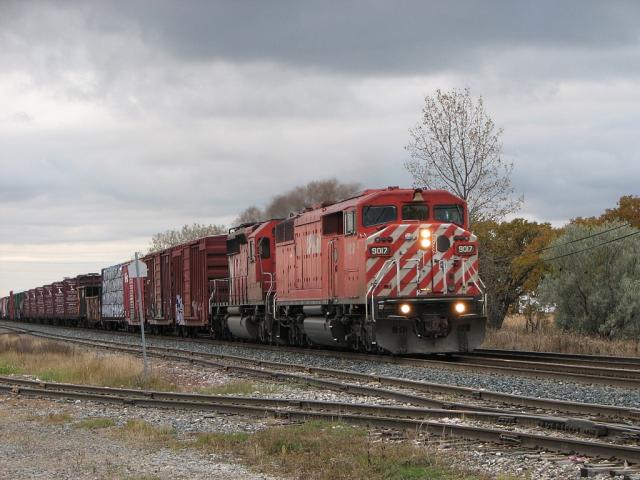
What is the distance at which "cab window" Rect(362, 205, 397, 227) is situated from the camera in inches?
842

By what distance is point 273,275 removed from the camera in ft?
95.2

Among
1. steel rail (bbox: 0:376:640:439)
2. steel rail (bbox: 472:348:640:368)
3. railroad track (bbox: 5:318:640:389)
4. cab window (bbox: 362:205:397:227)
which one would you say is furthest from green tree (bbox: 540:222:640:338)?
steel rail (bbox: 0:376:640:439)

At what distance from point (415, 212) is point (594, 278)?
13.5 meters

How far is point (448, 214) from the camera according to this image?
22.0 meters

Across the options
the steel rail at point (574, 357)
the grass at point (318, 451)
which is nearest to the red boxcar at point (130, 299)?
the steel rail at point (574, 357)

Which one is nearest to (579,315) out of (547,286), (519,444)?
(547,286)

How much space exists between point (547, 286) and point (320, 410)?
22001 millimetres

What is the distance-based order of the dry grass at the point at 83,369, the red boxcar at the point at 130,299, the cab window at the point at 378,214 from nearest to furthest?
the dry grass at the point at 83,369, the cab window at the point at 378,214, the red boxcar at the point at 130,299

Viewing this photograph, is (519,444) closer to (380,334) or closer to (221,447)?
(221,447)

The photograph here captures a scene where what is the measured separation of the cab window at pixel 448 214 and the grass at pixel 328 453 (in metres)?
11.0

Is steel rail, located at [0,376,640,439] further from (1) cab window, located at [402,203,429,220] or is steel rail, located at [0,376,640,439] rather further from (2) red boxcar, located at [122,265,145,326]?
(2) red boxcar, located at [122,265,145,326]

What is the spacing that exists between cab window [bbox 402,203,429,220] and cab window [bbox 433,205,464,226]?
0.77 feet

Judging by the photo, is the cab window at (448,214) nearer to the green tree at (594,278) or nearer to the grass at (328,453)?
the grass at (328,453)

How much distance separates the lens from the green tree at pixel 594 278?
104ft
